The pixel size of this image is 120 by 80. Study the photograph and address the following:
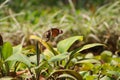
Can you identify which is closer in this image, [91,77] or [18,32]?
[91,77]

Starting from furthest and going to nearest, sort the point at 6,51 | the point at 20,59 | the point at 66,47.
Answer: the point at 66,47 → the point at 6,51 → the point at 20,59

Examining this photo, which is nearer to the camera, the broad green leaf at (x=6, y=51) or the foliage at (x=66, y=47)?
the foliage at (x=66, y=47)

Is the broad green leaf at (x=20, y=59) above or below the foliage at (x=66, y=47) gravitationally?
above

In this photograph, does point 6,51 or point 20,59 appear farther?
point 6,51

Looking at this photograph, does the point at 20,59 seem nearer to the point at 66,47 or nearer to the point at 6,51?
the point at 6,51

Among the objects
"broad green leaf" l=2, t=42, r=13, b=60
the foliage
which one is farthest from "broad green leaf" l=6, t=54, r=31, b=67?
"broad green leaf" l=2, t=42, r=13, b=60

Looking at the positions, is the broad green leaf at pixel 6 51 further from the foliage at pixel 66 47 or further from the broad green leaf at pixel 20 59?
the broad green leaf at pixel 20 59

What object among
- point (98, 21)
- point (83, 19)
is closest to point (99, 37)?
point (98, 21)

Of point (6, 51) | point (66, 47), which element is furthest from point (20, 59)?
point (66, 47)

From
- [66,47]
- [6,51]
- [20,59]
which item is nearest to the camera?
[20,59]

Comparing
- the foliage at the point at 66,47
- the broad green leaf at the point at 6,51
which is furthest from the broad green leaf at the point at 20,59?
the broad green leaf at the point at 6,51

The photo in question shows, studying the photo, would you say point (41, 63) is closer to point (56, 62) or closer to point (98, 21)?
point (56, 62)
